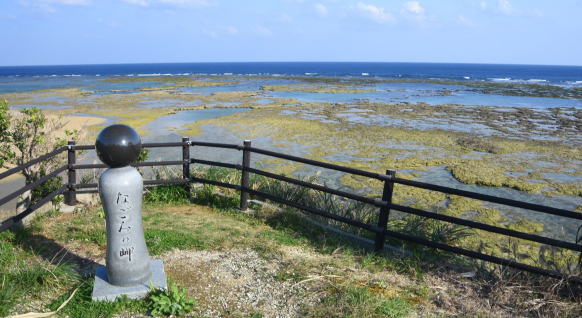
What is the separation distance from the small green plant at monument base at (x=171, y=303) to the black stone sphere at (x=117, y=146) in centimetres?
121

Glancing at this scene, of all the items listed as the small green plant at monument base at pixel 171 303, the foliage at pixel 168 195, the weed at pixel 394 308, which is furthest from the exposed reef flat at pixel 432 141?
the foliage at pixel 168 195

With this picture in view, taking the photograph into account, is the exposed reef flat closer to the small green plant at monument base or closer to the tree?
the small green plant at monument base

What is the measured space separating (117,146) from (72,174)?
10.9ft

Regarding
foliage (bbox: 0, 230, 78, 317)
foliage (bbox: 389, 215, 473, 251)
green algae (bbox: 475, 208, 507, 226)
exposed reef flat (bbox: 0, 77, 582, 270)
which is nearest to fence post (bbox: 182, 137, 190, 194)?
foliage (bbox: 0, 230, 78, 317)

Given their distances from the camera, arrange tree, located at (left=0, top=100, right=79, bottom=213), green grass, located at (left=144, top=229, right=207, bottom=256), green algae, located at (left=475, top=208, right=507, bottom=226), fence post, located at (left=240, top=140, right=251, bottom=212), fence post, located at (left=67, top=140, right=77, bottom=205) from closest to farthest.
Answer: green grass, located at (left=144, top=229, right=207, bottom=256), fence post, located at (left=67, top=140, right=77, bottom=205), fence post, located at (left=240, top=140, right=251, bottom=212), tree, located at (left=0, top=100, right=79, bottom=213), green algae, located at (left=475, top=208, right=507, bottom=226)

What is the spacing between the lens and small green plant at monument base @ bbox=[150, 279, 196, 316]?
11.3 feet

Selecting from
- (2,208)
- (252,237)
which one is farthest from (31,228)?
(2,208)

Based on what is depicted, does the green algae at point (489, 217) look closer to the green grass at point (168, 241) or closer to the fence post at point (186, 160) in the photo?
the fence post at point (186, 160)

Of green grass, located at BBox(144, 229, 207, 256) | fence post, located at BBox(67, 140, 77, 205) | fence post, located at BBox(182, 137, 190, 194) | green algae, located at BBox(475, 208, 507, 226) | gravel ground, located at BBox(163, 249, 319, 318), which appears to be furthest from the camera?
green algae, located at BBox(475, 208, 507, 226)

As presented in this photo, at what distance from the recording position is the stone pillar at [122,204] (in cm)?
348

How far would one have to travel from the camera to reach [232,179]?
322 inches

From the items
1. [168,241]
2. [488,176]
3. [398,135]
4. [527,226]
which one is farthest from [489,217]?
[398,135]

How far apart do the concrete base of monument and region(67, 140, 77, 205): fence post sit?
9.31 ft

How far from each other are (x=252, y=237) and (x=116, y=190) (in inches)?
89.1
